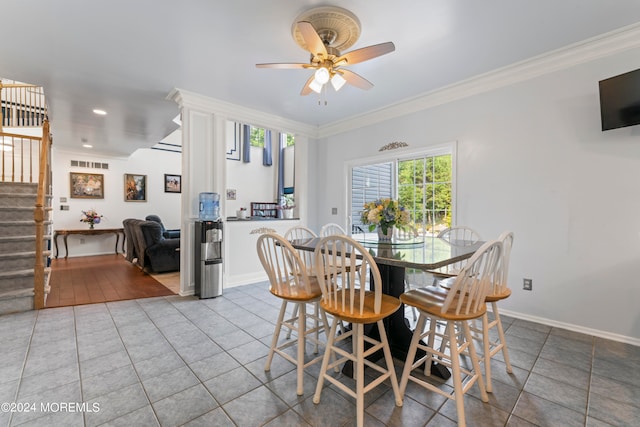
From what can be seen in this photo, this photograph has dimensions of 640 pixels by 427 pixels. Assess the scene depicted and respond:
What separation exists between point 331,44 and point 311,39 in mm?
581

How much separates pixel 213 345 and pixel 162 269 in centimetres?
331

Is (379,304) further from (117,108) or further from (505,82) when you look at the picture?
(117,108)

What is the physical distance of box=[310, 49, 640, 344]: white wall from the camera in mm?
2406

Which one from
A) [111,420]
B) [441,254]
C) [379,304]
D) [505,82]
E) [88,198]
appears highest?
[505,82]

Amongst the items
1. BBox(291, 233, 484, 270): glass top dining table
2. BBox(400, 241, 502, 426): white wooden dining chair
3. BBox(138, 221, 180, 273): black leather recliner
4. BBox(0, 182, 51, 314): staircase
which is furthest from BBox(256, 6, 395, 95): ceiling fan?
BBox(138, 221, 180, 273): black leather recliner

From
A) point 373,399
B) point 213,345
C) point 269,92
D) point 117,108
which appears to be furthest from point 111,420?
point 117,108

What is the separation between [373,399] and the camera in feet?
5.47

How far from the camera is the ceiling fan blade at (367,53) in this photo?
1.94 metres

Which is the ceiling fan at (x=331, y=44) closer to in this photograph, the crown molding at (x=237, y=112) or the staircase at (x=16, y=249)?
the crown molding at (x=237, y=112)

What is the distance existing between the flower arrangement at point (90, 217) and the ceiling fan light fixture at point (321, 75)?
6.98 m

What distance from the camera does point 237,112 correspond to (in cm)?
410

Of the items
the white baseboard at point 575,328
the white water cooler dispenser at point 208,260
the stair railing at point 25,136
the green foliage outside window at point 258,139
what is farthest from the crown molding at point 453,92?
the green foliage outside window at point 258,139

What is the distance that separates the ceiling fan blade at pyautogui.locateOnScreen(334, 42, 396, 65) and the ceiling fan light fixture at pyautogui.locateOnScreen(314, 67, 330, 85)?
0.36ft

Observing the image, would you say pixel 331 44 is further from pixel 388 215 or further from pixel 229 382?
pixel 229 382
